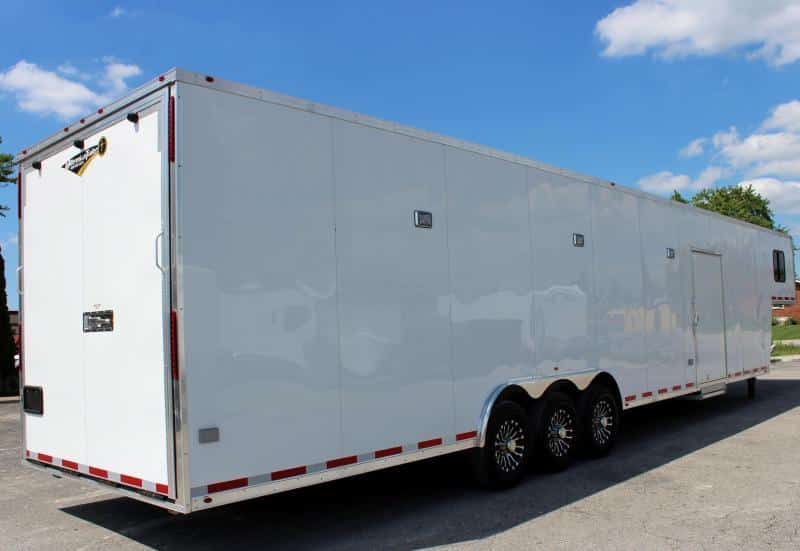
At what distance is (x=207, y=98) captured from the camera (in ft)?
14.8

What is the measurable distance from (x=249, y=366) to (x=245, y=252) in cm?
78

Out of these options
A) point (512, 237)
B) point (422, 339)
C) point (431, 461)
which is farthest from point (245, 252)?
point (431, 461)

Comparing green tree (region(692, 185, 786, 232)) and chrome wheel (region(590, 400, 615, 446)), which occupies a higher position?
green tree (region(692, 185, 786, 232))

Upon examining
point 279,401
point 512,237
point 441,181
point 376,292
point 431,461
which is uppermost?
point 441,181

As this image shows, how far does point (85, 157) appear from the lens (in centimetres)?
522

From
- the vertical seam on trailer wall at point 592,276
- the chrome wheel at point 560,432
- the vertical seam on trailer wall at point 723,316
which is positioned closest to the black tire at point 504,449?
the chrome wheel at point 560,432

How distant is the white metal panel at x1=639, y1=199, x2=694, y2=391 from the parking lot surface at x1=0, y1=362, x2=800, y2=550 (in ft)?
4.19

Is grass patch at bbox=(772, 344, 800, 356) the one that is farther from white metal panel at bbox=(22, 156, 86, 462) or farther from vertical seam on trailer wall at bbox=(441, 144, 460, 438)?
white metal panel at bbox=(22, 156, 86, 462)

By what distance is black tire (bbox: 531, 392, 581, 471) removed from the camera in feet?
23.3

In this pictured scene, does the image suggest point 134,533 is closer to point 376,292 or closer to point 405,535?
point 405,535

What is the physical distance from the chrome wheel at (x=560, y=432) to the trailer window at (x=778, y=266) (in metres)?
8.34

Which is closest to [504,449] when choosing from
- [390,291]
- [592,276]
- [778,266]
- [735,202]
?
[390,291]

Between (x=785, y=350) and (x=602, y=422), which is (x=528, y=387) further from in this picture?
(x=785, y=350)

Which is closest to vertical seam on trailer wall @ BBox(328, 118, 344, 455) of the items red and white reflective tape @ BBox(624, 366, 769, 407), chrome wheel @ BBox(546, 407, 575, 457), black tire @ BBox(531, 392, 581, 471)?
black tire @ BBox(531, 392, 581, 471)
